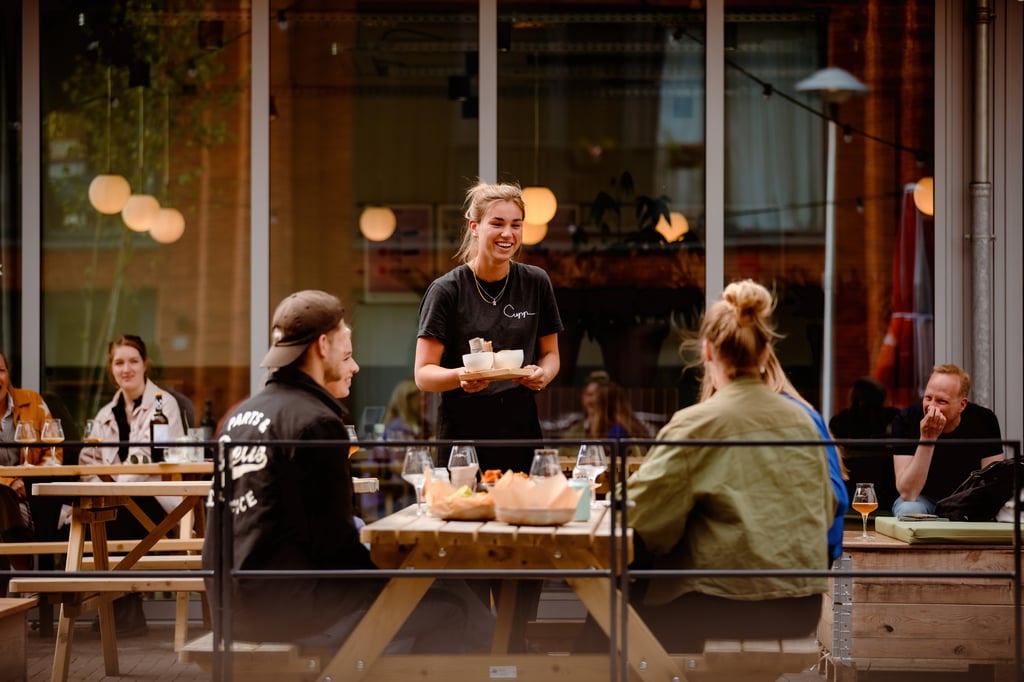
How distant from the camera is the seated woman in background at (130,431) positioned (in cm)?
629

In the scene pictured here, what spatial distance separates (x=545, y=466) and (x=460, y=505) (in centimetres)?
26

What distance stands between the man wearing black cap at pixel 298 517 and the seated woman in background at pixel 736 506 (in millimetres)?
594

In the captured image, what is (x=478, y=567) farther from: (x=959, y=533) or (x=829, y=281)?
(x=829, y=281)

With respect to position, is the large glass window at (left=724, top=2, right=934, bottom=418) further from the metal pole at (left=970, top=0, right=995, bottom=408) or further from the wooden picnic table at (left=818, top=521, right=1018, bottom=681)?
the wooden picnic table at (left=818, top=521, right=1018, bottom=681)

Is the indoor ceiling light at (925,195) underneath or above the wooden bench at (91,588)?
above

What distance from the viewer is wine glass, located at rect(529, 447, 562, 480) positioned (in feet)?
11.8

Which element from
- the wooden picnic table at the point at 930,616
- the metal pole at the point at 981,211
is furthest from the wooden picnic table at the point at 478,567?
the metal pole at the point at 981,211

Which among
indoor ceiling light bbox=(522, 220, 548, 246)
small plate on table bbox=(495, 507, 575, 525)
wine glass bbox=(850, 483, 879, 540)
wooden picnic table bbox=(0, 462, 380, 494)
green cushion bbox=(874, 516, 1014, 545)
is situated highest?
indoor ceiling light bbox=(522, 220, 548, 246)

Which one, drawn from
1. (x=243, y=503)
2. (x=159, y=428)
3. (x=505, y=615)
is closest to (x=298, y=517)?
(x=243, y=503)

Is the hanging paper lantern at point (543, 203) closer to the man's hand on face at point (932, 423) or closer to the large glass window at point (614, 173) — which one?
the large glass window at point (614, 173)

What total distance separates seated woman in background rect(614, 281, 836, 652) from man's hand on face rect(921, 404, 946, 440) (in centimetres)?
217

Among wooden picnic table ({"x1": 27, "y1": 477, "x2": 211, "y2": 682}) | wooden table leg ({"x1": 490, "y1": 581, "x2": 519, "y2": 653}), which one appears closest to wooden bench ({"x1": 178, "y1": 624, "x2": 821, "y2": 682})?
wooden table leg ({"x1": 490, "y1": 581, "x2": 519, "y2": 653})

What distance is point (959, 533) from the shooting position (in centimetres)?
481

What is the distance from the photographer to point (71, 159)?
7398 mm
